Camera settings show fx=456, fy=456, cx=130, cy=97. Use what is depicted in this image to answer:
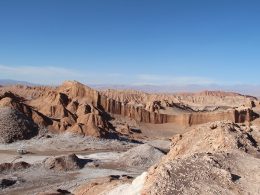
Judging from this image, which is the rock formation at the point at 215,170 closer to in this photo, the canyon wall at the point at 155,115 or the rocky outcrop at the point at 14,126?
the rocky outcrop at the point at 14,126

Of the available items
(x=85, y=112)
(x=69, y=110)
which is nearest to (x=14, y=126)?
(x=69, y=110)

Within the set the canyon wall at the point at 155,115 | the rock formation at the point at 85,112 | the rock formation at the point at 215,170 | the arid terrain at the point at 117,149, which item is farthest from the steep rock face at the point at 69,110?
the rock formation at the point at 215,170

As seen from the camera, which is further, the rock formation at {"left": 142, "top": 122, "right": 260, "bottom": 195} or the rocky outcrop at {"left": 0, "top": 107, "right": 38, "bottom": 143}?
the rocky outcrop at {"left": 0, "top": 107, "right": 38, "bottom": 143}

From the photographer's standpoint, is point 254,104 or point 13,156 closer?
point 13,156

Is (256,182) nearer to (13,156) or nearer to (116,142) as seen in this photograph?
(13,156)

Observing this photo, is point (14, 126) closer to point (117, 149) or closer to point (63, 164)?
point (117, 149)

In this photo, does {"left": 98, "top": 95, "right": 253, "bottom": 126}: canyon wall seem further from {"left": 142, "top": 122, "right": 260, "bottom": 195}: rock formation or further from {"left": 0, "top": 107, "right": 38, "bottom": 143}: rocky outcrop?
{"left": 142, "top": 122, "right": 260, "bottom": 195}: rock formation

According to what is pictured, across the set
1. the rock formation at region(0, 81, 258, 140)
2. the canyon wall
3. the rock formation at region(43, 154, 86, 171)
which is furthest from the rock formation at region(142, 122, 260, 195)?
the canyon wall

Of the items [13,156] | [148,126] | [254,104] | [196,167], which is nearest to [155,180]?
[196,167]
